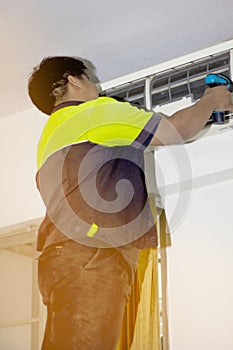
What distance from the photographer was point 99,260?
1493mm

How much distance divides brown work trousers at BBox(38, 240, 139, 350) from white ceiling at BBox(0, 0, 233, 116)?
0.87m

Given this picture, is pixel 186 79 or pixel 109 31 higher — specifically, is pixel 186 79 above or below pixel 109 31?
below

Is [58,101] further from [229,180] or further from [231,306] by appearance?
[231,306]

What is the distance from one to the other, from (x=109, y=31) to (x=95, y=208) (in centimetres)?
79

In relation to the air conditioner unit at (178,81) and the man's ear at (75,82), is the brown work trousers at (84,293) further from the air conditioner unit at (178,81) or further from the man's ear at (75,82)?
the air conditioner unit at (178,81)

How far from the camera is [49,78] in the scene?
185cm

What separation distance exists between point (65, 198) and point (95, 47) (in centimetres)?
78

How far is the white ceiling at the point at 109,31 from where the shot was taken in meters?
1.89

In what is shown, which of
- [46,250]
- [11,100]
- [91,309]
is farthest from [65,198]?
[11,100]

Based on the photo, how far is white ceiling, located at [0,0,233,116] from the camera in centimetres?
189

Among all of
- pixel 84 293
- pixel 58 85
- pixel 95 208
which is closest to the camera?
pixel 84 293

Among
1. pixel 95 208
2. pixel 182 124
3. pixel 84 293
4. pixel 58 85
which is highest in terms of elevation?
pixel 58 85

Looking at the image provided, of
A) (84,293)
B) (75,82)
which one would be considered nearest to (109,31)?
(75,82)

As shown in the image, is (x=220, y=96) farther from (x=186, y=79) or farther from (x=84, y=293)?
(x=84, y=293)
